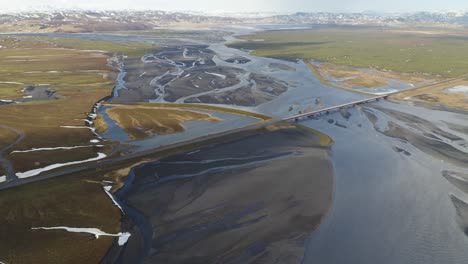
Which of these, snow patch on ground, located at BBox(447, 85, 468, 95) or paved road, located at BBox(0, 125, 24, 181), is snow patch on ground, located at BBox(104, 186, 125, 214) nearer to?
paved road, located at BBox(0, 125, 24, 181)

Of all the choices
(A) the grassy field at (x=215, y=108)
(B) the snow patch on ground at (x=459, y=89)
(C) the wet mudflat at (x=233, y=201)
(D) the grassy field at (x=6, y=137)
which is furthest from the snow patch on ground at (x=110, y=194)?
(B) the snow patch on ground at (x=459, y=89)

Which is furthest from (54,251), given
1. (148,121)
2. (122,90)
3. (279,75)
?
(279,75)

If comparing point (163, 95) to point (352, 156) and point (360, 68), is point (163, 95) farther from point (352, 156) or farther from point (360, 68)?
point (360, 68)

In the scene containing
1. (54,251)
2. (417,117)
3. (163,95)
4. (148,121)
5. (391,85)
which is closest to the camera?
(54,251)

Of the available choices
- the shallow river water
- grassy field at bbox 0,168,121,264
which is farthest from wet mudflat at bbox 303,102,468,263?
grassy field at bbox 0,168,121,264

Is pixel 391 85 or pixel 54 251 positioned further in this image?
pixel 391 85

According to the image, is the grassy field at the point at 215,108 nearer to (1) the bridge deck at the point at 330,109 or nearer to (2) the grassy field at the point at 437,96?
(1) the bridge deck at the point at 330,109
